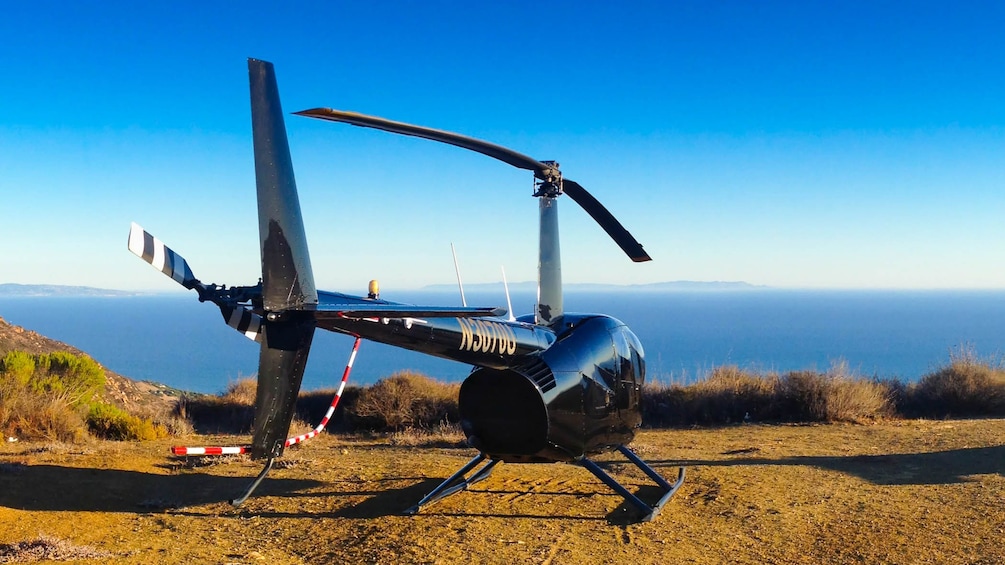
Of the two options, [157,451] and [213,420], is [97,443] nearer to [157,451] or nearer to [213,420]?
[157,451]

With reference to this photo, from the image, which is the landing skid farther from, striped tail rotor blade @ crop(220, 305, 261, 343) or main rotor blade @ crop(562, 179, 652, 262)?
striped tail rotor blade @ crop(220, 305, 261, 343)

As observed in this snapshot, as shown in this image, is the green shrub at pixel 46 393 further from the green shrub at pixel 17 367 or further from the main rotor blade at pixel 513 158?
the main rotor blade at pixel 513 158

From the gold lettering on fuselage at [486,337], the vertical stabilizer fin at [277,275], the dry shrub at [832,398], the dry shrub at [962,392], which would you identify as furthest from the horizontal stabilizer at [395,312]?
the dry shrub at [962,392]

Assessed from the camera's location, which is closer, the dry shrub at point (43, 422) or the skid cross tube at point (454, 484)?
the skid cross tube at point (454, 484)

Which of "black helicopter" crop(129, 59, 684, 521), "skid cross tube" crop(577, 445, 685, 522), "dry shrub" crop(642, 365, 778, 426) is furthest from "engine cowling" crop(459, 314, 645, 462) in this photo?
"dry shrub" crop(642, 365, 778, 426)

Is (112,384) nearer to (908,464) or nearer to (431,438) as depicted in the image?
(431,438)

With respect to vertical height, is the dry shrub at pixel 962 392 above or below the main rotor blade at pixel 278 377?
below

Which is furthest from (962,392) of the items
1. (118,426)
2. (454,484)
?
(118,426)

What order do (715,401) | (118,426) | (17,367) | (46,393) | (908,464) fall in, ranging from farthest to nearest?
1. (715,401)
2. (17,367)
3. (118,426)
4. (46,393)
5. (908,464)
